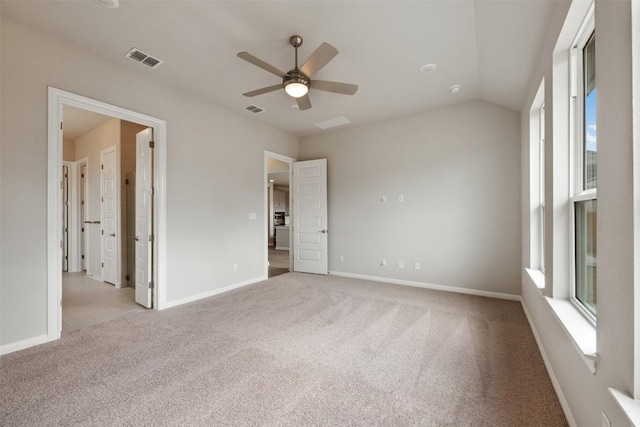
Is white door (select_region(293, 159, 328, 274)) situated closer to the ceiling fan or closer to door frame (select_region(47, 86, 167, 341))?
the ceiling fan

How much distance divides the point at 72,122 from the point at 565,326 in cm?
722

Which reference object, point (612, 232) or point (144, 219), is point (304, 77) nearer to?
point (612, 232)

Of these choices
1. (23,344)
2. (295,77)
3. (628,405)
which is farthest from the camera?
(295,77)

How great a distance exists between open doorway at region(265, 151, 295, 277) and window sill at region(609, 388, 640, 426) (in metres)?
4.78

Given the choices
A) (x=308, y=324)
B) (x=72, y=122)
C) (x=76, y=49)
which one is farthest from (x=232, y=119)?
(x=308, y=324)

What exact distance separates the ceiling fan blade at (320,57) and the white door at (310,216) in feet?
9.88

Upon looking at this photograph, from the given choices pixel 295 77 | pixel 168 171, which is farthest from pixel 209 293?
pixel 295 77

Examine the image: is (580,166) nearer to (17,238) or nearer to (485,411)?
(485,411)

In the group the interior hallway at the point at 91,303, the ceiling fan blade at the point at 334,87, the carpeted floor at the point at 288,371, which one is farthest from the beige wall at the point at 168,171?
the ceiling fan blade at the point at 334,87

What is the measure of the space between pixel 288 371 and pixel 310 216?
3745 mm

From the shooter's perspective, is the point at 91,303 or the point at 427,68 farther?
the point at 91,303

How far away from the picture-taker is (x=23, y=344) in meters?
2.43

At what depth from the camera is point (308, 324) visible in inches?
118

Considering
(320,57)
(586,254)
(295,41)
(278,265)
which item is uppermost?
(295,41)
